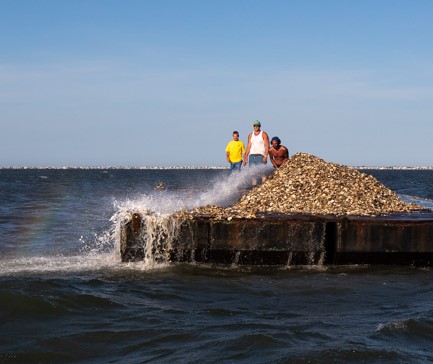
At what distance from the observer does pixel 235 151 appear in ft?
58.1

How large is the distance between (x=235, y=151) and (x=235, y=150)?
32 mm

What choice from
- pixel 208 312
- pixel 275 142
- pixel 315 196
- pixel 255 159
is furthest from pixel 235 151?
pixel 208 312

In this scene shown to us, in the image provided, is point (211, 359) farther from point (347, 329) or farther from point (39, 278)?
point (39, 278)

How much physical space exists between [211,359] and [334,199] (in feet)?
23.8

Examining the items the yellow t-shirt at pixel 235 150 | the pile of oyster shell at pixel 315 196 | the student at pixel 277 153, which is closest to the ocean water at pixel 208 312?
the pile of oyster shell at pixel 315 196

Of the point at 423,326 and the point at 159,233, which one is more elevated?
the point at 159,233

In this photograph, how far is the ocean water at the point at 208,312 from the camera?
237 inches

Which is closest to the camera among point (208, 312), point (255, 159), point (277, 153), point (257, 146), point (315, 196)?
point (208, 312)

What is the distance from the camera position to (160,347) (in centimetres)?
620

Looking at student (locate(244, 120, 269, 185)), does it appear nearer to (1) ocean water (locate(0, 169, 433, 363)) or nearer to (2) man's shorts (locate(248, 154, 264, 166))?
(2) man's shorts (locate(248, 154, 264, 166))

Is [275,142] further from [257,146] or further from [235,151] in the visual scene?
[235,151]

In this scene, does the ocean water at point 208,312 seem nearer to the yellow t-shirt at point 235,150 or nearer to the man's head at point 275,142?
the man's head at point 275,142

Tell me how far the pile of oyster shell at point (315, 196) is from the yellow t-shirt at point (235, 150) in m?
3.10

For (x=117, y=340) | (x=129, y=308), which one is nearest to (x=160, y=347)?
(x=117, y=340)
